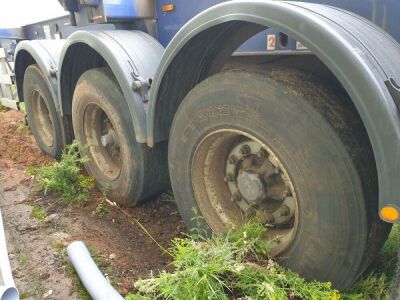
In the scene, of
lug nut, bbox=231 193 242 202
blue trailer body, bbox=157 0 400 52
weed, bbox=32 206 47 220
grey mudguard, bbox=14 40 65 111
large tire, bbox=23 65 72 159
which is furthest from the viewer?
large tire, bbox=23 65 72 159

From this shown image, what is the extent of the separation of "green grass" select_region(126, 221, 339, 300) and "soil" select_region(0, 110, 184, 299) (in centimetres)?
52

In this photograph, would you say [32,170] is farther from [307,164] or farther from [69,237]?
[307,164]

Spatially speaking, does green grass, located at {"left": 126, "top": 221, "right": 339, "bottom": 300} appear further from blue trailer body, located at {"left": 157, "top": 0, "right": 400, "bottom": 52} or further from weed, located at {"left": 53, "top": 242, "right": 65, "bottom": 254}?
blue trailer body, located at {"left": 157, "top": 0, "right": 400, "bottom": 52}

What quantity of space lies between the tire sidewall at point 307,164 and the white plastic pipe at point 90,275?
36.2 inches

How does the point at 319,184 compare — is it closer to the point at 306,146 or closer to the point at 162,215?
the point at 306,146

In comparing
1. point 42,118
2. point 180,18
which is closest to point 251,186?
point 180,18

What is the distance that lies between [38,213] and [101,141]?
2.61 feet

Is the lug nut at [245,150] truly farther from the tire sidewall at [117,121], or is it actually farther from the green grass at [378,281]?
the tire sidewall at [117,121]

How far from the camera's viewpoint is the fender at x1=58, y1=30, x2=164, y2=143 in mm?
2525

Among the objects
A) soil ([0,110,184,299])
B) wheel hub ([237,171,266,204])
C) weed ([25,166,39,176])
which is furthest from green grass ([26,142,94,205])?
wheel hub ([237,171,266,204])

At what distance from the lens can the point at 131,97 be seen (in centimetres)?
253

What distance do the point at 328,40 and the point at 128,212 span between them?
222 centimetres

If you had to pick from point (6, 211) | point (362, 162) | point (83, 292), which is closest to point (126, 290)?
point (83, 292)

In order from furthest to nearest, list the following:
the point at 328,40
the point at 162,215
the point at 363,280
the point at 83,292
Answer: the point at 162,215
the point at 83,292
the point at 363,280
the point at 328,40
